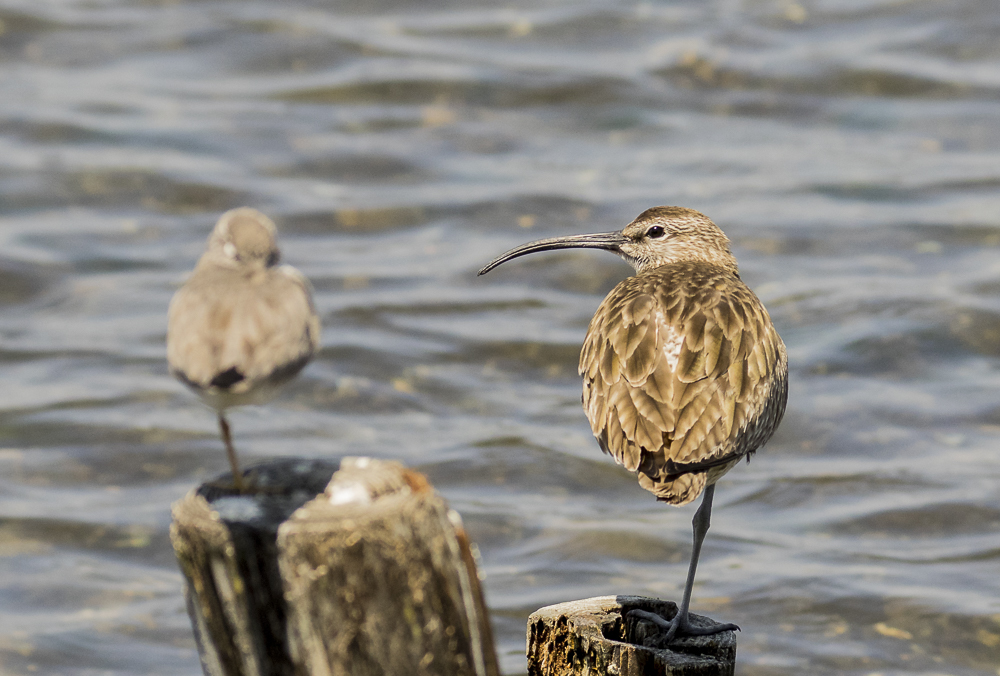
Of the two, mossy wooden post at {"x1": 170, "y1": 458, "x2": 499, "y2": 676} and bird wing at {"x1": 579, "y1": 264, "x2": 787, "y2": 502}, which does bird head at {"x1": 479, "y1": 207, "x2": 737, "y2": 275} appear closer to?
bird wing at {"x1": 579, "y1": 264, "x2": 787, "y2": 502}

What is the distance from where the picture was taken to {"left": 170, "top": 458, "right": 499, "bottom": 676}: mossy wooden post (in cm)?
348

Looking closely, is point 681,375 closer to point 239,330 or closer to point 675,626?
point 675,626

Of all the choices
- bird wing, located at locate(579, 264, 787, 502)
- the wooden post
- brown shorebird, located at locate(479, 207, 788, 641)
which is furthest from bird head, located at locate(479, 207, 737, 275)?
the wooden post

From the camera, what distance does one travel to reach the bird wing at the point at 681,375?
17.4ft

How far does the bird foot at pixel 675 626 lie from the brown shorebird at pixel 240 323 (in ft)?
6.63

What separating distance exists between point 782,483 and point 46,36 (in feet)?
40.4

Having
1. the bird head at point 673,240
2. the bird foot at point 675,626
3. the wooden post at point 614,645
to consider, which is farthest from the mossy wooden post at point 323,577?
the bird head at point 673,240

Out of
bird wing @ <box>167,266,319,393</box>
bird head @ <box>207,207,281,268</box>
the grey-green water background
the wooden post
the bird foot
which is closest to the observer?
bird wing @ <box>167,266,319,393</box>

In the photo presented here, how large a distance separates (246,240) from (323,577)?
877 millimetres

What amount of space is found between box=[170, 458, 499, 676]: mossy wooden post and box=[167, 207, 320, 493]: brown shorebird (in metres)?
0.16

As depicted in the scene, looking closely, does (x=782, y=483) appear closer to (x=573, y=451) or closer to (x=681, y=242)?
(x=573, y=451)

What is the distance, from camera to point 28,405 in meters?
11.4

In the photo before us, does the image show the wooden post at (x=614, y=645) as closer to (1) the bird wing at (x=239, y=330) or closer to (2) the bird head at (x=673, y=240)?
(1) the bird wing at (x=239, y=330)

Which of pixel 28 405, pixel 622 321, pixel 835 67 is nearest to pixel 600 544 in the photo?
pixel 622 321
